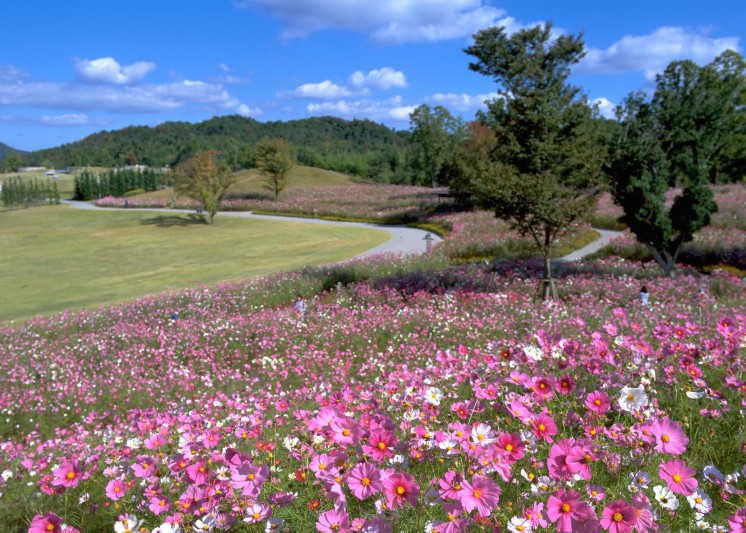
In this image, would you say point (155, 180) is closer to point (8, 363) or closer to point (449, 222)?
point (449, 222)

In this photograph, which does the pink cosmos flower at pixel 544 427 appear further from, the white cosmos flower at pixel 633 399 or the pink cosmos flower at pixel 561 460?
the white cosmos flower at pixel 633 399

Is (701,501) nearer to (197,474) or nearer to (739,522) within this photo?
(739,522)

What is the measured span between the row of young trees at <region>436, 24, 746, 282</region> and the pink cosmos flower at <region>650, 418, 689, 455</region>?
12234mm

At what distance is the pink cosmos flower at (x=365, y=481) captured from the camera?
197cm

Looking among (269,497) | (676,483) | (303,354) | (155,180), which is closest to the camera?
(676,483)

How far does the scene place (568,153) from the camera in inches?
572

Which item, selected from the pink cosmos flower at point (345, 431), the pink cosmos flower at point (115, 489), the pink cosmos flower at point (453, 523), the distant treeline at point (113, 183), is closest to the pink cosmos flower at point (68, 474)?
the pink cosmos flower at point (115, 489)

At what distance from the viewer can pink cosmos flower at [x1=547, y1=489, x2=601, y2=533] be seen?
178cm

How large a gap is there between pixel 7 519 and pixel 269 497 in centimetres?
307

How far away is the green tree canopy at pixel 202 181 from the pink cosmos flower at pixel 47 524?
43995 millimetres

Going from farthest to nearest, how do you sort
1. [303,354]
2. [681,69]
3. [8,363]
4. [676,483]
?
[681,69] < [8,363] < [303,354] < [676,483]

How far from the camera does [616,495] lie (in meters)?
2.36

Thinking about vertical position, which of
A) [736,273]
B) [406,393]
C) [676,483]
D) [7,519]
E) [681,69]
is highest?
[681,69]

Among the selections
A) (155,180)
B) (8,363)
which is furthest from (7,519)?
(155,180)
